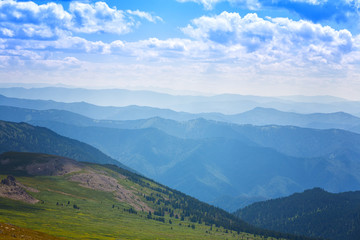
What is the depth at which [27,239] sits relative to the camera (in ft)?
299

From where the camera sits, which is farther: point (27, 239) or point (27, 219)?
point (27, 219)

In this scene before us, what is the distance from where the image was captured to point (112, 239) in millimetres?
187000

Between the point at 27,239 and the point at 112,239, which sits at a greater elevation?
the point at 27,239

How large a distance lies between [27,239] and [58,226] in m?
114

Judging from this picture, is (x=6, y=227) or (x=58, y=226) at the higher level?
(x=6, y=227)

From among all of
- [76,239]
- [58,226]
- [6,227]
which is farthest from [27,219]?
Result: [6,227]

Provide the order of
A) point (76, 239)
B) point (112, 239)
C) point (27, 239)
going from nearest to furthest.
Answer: point (27, 239), point (76, 239), point (112, 239)

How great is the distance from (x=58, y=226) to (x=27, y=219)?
18.8m

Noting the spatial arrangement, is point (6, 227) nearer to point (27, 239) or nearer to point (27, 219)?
point (27, 239)

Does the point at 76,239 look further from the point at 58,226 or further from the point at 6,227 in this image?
the point at 6,227

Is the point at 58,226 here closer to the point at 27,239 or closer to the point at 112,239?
the point at 112,239

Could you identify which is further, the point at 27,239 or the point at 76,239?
the point at 76,239

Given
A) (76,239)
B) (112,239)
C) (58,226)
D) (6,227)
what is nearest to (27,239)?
(6,227)

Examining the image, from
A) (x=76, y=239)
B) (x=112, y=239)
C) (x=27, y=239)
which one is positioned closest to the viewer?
(x=27, y=239)
